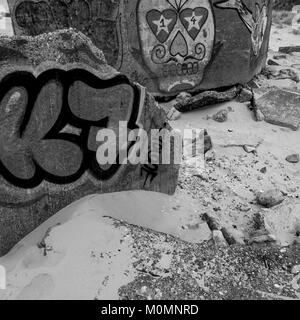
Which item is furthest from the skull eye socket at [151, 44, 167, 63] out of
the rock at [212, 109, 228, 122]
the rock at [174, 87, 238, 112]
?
the rock at [212, 109, 228, 122]

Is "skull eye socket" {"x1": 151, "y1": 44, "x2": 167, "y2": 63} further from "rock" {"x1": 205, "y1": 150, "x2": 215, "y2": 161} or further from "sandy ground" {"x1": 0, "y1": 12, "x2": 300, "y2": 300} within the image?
"sandy ground" {"x1": 0, "y1": 12, "x2": 300, "y2": 300}

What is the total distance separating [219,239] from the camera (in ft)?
12.7

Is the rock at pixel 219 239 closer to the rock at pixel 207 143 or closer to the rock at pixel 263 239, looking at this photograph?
the rock at pixel 263 239

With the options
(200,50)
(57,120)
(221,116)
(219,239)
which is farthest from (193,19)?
(219,239)

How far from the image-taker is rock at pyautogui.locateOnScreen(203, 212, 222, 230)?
4.09 metres

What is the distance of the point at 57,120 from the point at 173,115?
3.53 meters

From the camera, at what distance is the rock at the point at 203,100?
23.0 feet

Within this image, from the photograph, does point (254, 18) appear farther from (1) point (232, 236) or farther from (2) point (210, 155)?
(1) point (232, 236)

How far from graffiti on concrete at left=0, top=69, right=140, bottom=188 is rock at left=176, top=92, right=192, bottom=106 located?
3.15 meters

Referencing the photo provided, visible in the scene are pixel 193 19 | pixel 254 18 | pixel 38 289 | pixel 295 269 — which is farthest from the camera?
pixel 254 18

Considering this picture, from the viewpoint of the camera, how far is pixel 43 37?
329 centimetres

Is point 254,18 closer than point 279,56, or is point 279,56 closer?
point 254,18

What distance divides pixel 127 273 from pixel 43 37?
2.04 m

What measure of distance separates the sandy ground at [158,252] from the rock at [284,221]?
1 cm
